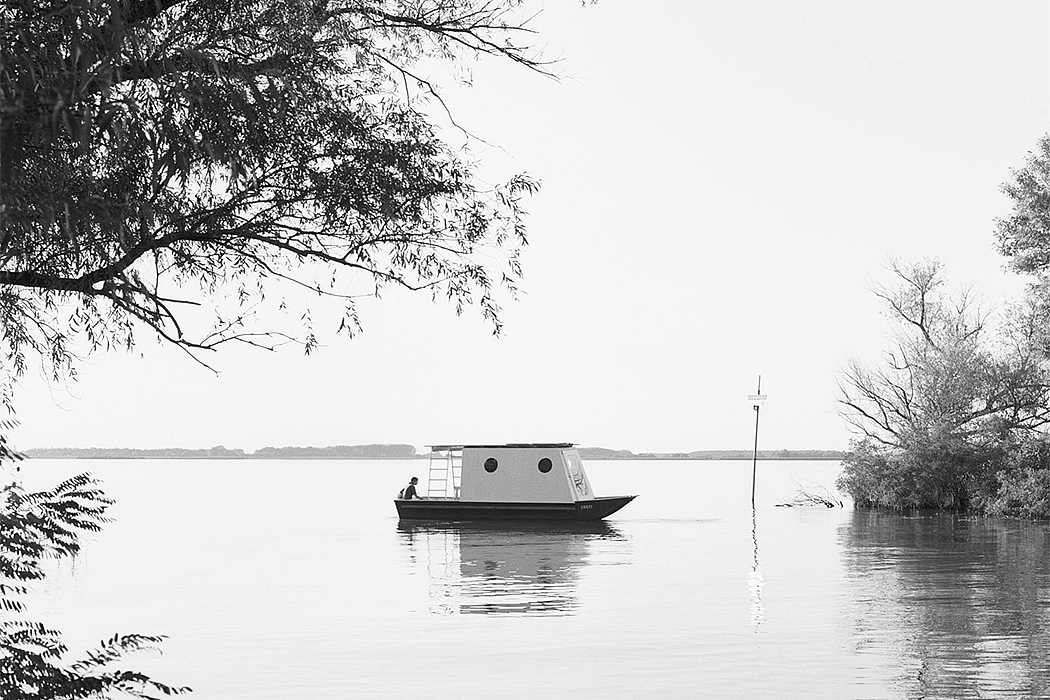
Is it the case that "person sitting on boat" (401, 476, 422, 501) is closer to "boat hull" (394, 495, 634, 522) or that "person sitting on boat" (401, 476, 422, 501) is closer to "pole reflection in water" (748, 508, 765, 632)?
"boat hull" (394, 495, 634, 522)

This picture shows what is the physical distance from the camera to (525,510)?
1657 inches

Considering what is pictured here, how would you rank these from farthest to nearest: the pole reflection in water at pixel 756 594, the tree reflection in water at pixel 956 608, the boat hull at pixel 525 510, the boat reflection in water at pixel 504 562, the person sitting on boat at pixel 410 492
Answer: the person sitting on boat at pixel 410 492, the boat hull at pixel 525 510, the boat reflection in water at pixel 504 562, the pole reflection in water at pixel 756 594, the tree reflection in water at pixel 956 608

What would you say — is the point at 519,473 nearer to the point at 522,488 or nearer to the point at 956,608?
the point at 522,488

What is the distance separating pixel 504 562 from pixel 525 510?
40.3 ft

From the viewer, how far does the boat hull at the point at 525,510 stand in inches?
1655

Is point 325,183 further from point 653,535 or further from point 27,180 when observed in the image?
point 653,535

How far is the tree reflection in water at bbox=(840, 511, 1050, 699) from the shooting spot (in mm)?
13398

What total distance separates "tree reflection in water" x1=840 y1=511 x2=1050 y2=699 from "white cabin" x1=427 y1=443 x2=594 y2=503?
9011 millimetres

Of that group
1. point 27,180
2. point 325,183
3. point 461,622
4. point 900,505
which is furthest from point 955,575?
point 900,505

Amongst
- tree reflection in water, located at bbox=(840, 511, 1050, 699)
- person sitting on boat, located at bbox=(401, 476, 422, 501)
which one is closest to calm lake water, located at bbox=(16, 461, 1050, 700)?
tree reflection in water, located at bbox=(840, 511, 1050, 699)

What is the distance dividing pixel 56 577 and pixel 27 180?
2173 cm

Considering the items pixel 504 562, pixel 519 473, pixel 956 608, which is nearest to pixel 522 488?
pixel 519 473

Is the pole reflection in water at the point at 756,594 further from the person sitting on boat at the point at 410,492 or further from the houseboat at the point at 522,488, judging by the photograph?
the person sitting on boat at the point at 410,492

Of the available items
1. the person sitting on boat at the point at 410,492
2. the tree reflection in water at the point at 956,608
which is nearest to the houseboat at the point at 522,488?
the person sitting on boat at the point at 410,492
